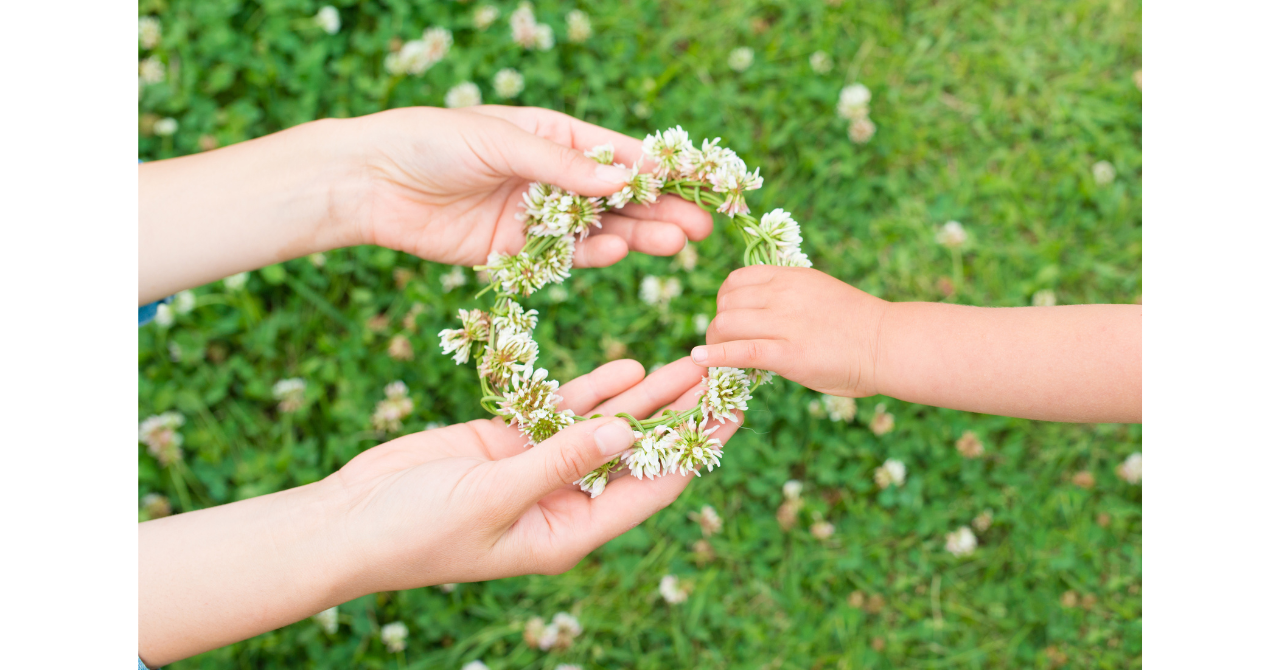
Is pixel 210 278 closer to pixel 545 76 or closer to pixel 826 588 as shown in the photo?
pixel 545 76

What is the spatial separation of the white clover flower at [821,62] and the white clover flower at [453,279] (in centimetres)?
151

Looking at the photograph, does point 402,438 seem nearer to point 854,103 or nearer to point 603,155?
point 603,155

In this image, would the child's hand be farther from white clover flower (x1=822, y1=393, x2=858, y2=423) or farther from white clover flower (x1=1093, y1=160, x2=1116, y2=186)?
white clover flower (x1=1093, y1=160, x2=1116, y2=186)

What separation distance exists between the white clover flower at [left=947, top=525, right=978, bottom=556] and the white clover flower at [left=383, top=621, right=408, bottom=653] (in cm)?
185

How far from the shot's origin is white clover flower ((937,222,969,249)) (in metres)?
2.73

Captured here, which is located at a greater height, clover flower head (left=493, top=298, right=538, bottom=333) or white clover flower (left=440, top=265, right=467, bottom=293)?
clover flower head (left=493, top=298, right=538, bottom=333)

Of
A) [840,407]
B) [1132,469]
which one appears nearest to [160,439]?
[840,407]

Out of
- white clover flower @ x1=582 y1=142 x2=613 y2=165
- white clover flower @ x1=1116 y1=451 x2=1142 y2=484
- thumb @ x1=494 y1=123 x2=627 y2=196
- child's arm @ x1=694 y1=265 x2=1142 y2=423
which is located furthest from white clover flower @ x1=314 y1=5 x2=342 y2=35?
white clover flower @ x1=1116 y1=451 x2=1142 y2=484

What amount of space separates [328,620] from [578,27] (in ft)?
7.24

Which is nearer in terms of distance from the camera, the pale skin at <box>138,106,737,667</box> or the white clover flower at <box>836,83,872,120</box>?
the pale skin at <box>138,106,737,667</box>

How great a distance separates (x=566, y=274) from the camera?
2.01 m

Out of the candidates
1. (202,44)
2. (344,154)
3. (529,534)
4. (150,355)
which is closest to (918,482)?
(529,534)

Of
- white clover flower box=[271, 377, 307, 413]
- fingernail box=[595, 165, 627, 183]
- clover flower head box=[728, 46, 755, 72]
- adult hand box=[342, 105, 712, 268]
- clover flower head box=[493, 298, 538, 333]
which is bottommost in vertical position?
white clover flower box=[271, 377, 307, 413]

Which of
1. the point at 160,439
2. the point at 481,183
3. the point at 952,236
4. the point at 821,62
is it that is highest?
the point at 821,62
